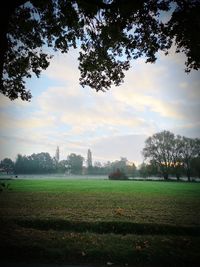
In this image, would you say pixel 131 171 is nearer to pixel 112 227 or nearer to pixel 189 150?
pixel 189 150

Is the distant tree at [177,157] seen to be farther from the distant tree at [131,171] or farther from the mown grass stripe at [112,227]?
the mown grass stripe at [112,227]

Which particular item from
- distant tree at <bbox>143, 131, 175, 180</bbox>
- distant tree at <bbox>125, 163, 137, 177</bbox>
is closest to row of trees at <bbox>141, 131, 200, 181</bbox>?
distant tree at <bbox>143, 131, 175, 180</bbox>

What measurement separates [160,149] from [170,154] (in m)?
4.48

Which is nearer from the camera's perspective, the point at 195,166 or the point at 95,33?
the point at 95,33

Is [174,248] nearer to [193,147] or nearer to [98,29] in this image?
[98,29]

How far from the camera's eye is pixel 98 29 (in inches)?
466

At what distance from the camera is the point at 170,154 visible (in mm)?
111875

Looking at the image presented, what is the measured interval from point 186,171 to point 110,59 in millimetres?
99644

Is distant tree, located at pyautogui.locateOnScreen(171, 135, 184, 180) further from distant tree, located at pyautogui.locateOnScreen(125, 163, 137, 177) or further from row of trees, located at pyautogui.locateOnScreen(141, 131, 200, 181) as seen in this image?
distant tree, located at pyautogui.locateOnScreen(125, 163, 137, 177)

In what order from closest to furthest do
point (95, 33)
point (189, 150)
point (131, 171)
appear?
point (95, 33), point (189, 150), point (131, 171)

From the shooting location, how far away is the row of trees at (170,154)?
106 meters

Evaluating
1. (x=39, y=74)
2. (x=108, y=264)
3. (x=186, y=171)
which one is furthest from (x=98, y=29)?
(x=186, y=171)

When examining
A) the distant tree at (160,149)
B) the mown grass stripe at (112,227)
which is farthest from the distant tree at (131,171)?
the mown grass stripe at (112,227)

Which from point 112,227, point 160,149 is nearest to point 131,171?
point 160,149
